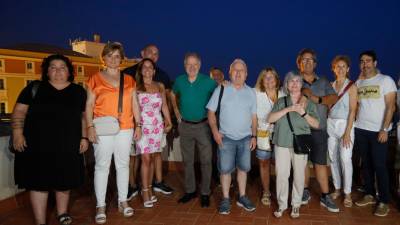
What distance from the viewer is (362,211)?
12.7 ft

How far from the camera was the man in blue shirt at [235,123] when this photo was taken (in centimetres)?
379

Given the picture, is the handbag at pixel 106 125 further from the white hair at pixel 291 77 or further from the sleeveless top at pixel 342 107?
the sleeveless top at pixel 342 107

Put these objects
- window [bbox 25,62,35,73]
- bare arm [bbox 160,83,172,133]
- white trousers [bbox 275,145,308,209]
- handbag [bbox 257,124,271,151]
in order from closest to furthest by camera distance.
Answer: white trousers [bbox 275,145,308,209] → handbag [bbox 257,124,271,151] → bare arm [bbox 160,83,172,133] → window [bbox 25,62,35,73]

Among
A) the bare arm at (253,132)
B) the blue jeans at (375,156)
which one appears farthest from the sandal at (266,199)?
the blue jeans at (375,156)

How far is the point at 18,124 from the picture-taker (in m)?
3.17

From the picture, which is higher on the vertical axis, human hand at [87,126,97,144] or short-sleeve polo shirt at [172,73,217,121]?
short-sleeve polo shirt at [172,73,217,121]

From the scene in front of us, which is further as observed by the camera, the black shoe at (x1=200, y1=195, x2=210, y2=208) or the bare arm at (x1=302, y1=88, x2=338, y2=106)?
the black shoe at (x1=200, y1=195, x2=210, y2=208)

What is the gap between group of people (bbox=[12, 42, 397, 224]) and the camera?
328cm

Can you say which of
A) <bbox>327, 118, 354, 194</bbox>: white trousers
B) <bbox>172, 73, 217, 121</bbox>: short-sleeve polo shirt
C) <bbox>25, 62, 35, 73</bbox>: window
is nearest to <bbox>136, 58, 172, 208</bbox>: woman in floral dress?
<bbox>172, 73, 217, 121</bbox>: short-sleeve polo shirt

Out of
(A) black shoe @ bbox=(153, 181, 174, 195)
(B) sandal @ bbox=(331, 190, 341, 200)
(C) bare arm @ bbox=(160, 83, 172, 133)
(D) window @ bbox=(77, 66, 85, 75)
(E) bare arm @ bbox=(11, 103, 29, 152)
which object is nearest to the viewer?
(E) bare arm @ bbox=(11, 103, 29, 152)

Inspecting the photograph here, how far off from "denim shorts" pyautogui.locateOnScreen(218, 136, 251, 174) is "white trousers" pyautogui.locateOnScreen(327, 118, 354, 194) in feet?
3.50

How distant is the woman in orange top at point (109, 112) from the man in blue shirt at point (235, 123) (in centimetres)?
96

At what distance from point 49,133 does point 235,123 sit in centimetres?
200

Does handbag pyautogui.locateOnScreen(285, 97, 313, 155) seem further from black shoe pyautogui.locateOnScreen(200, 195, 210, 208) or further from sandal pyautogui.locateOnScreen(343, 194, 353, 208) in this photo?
black shoe pyautogui.locateOnScreen(200, 195, 210, 208)
